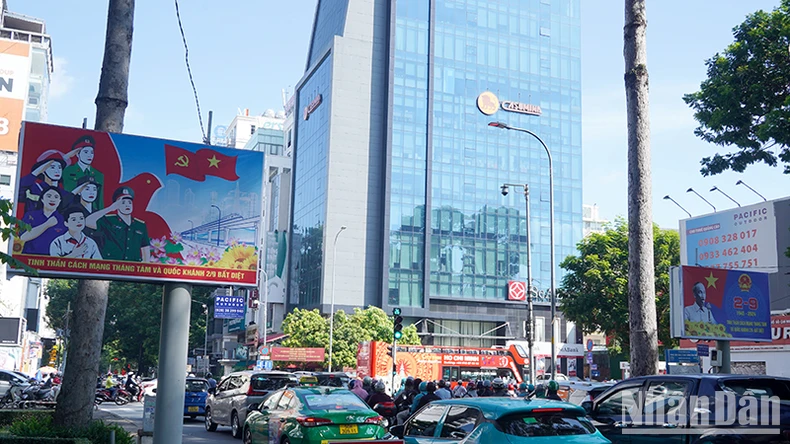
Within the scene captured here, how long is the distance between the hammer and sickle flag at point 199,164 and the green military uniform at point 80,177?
2.99 feet

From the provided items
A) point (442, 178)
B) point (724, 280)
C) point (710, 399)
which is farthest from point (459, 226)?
point (710, 399)

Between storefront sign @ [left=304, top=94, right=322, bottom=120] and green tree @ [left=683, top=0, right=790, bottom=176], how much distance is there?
211 ft

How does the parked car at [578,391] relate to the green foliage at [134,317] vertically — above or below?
below

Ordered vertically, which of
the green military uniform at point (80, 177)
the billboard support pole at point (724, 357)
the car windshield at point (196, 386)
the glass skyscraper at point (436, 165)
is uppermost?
the glass skyscraper at point (436, 165)

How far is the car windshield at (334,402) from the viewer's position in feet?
43.9

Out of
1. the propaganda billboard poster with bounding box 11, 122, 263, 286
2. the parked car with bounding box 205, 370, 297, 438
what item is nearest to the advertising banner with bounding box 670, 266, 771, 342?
the propaganda billboard poster with bounding box 11, 122, 263, 286

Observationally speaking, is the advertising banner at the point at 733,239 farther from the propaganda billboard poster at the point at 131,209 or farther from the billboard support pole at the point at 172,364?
the billboard support pole at the point at 172,364

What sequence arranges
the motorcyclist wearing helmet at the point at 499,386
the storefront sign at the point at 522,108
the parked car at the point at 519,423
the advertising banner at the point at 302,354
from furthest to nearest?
the storefront sign at the point at 522,108
the advertising banner at the point at 302,354
the motorcyclist wearing helmet at the point at 499,386
the parked car at the point at 519,423

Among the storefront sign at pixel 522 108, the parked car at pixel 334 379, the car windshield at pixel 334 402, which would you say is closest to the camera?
the car windshield at pixel 334 402

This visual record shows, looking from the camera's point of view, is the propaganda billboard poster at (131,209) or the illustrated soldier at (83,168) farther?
the illustrated soldier at (83,168)

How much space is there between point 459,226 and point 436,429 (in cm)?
6598

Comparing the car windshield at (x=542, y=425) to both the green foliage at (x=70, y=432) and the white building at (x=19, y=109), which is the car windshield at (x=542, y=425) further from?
the white building at (x=19, y=109)

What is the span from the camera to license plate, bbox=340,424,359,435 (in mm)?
12933

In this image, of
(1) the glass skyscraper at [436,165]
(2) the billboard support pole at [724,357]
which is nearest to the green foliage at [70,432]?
(2) the billboard support pole at [724,357]
